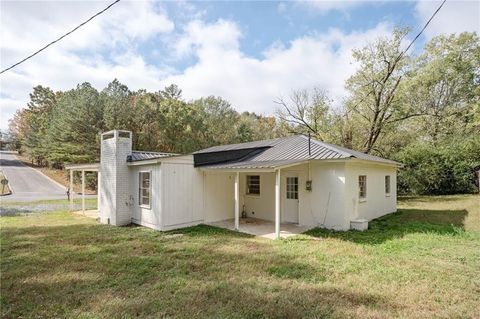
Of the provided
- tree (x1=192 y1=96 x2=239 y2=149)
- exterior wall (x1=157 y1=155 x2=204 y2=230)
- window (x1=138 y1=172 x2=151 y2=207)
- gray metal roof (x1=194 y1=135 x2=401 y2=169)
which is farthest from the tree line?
window (x1=138 y1=172 x2=151 y2=207)

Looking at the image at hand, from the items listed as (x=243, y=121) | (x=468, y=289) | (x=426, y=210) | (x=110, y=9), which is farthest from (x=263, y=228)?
(x=243, y=121)

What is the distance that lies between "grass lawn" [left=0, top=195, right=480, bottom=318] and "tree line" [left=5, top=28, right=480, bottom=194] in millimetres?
10901

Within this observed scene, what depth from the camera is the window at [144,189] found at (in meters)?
9.77

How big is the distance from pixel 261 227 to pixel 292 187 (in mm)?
1882

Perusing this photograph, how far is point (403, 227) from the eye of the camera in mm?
9438

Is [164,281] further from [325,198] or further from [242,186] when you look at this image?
[242,186]

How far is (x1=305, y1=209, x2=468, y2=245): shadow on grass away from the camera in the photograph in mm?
8219

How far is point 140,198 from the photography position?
10086 millimetres

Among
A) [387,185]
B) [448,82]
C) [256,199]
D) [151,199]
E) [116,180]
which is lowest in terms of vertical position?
[256,199]

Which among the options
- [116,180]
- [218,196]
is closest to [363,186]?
[218,196]

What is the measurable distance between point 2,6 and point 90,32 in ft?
5.46

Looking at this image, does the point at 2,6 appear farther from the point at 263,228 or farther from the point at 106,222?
the point at 263,228

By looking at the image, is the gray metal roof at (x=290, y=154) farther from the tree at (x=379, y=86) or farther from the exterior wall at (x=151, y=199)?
the tree at (x=379, y=86)

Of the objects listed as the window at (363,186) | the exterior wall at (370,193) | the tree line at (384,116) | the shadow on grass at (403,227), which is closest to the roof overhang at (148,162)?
the shadow on grass at (403,227)
